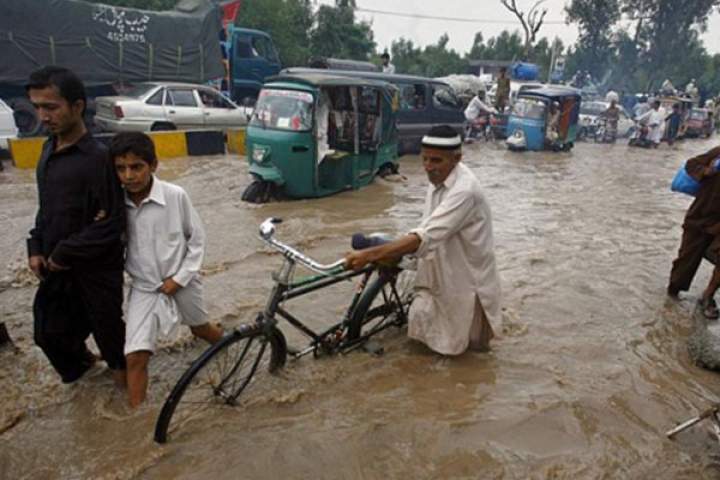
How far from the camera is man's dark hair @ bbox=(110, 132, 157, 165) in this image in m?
2.48

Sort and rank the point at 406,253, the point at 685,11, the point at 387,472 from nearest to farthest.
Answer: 1. the point at 387,472
2. the point at 406,253
3. the point at 685,11

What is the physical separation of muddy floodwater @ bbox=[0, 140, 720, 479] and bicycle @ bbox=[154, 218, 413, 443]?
108 millimetres

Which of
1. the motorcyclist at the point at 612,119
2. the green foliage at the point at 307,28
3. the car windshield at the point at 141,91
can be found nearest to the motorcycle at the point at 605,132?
the motorcyclist at the point at 612,119

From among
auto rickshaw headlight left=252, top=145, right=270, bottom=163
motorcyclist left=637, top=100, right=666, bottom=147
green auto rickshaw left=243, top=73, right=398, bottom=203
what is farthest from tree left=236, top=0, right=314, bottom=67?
auto rickshaw headlight left=252, top=145, right=270, bottom=163

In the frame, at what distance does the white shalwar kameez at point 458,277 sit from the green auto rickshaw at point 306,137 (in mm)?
4660

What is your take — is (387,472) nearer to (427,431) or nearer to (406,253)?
(427,431)

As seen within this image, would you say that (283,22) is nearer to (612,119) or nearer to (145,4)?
(145,4)

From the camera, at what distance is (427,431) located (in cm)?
294

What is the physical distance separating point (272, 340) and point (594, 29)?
44.7m

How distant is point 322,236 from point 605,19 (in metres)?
41.1

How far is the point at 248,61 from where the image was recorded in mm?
16312

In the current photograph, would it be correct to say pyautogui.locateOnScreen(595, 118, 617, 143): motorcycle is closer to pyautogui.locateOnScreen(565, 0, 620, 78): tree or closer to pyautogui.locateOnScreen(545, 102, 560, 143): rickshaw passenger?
pyautogui.locateOnScreen(545, 102, 560, 143): rickshaw passenger

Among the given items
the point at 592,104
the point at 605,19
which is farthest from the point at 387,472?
the point at 605,19

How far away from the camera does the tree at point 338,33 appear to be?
1169 inches
